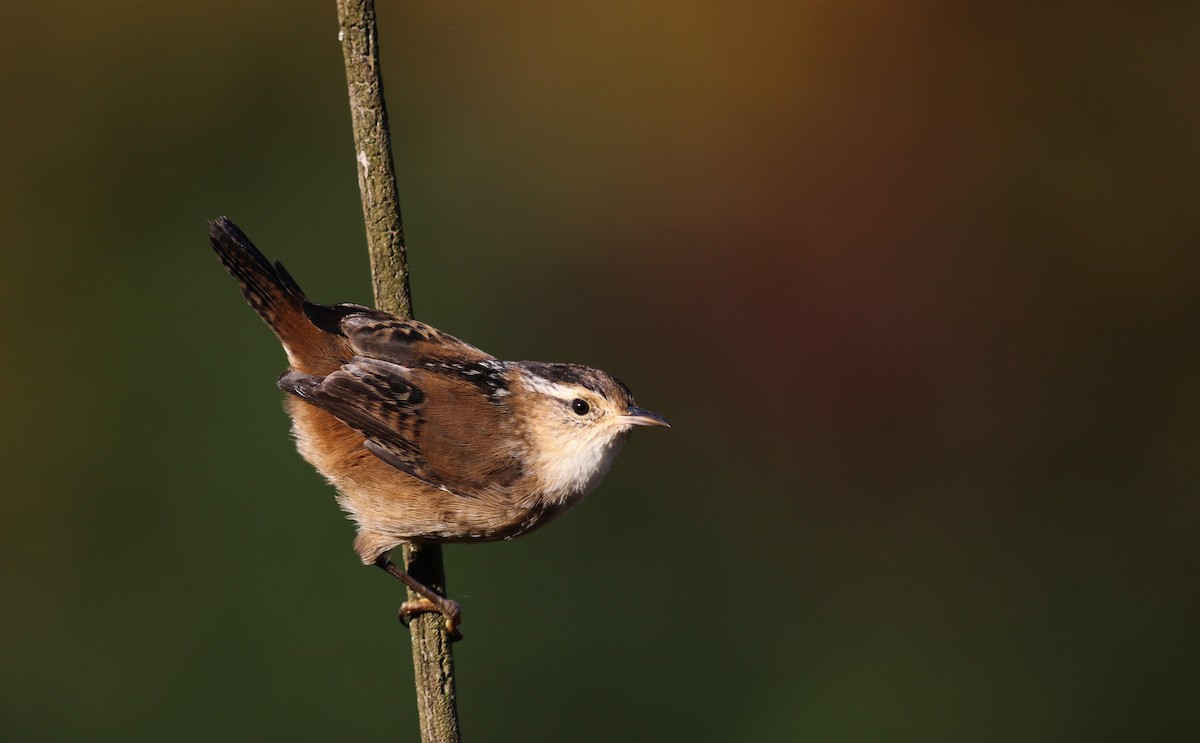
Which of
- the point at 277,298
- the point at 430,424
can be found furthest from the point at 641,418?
the point at 277,298

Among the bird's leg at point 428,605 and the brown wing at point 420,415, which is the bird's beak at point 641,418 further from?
the bird's leg at point 428,605

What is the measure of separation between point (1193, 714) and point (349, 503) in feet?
13.0

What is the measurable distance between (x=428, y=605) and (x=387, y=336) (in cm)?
68

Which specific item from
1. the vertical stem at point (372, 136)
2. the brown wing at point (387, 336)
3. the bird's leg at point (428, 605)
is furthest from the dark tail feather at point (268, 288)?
the bird's leg at point (428, 605)

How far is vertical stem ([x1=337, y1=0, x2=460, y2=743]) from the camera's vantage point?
2250 mm

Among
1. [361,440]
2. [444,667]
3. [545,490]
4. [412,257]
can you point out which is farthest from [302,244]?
[444,667]

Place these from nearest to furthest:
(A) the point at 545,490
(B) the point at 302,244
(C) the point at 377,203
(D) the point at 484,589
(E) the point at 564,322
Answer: (C) the point at 377,203, (A) the point at 545,490, (D) the point at 484,589, (B) the point at 302,244, (E) the point at 564,322

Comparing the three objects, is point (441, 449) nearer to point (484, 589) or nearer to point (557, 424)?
point (557, 424)

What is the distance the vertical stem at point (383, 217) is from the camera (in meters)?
2.25

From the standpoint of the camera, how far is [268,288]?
3.09m

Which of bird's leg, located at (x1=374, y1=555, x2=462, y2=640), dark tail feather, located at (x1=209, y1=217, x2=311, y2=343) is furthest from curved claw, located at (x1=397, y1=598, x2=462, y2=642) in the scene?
dark tail feather, located at (x1=209, y1=217, x2=311, y2=343)

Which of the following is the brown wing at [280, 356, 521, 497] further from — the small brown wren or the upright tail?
the upright tail

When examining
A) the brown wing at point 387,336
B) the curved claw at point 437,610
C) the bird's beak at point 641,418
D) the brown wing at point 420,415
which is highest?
the brown wing at point 387,336

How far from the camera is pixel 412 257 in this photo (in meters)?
5.09
